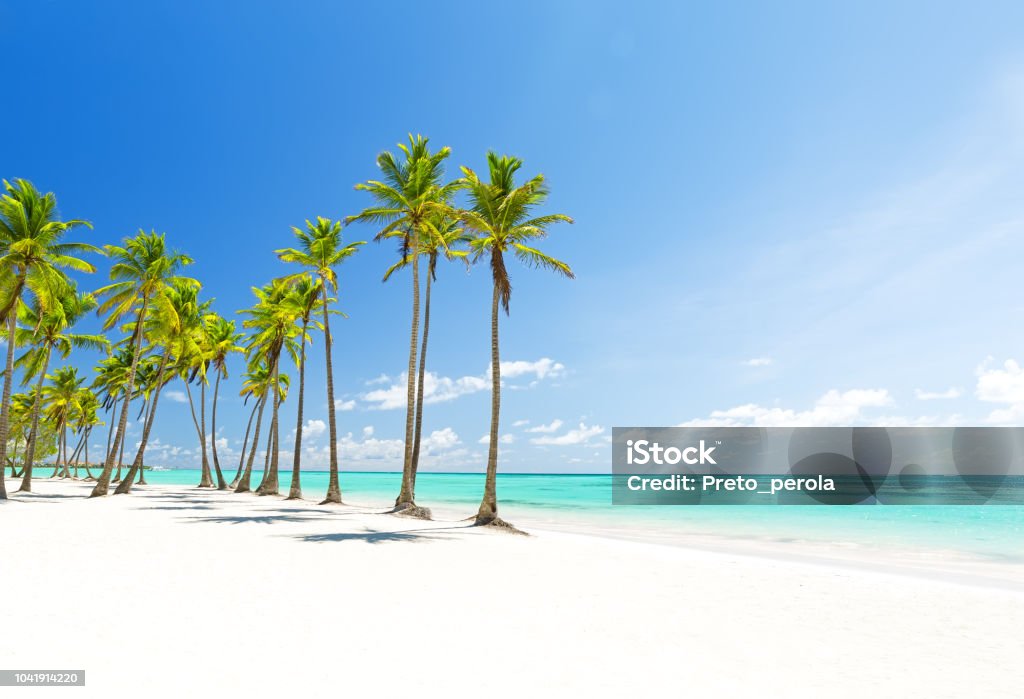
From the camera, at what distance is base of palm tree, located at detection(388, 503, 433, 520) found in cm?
1978

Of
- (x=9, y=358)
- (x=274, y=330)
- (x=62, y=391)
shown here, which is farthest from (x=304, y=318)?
(x=62, y=391)

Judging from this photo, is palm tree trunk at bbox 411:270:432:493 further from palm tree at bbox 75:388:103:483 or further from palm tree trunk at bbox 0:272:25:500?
palm tree at bbox 75:388:103:483

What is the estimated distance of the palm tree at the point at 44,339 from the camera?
1179 inches

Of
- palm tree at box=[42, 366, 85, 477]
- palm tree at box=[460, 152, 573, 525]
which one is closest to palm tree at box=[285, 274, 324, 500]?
palm tree at box=[460, 152, 573, 525]

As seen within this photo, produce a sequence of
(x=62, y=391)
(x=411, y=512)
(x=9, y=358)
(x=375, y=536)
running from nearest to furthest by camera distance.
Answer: (x=375, y=536), (x=411, y=512), (x=9, y=358), (x=62, y=391)

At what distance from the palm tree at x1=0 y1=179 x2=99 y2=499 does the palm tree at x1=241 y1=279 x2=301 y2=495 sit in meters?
9.09

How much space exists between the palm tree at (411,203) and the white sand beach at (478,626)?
9934mm

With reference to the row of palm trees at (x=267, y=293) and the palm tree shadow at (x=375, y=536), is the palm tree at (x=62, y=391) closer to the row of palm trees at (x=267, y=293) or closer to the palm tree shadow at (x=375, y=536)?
the row of palm trees at (x=267, y=293)

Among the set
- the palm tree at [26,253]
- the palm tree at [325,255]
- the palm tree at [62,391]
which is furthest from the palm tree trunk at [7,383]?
the palm tree at [62,391]

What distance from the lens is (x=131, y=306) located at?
28906 millimetres

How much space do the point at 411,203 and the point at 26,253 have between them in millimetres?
15652

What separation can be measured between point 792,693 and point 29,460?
124 ft

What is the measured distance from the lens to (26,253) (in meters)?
22.9

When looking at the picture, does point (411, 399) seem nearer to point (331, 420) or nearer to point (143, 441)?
point (331, 420)
